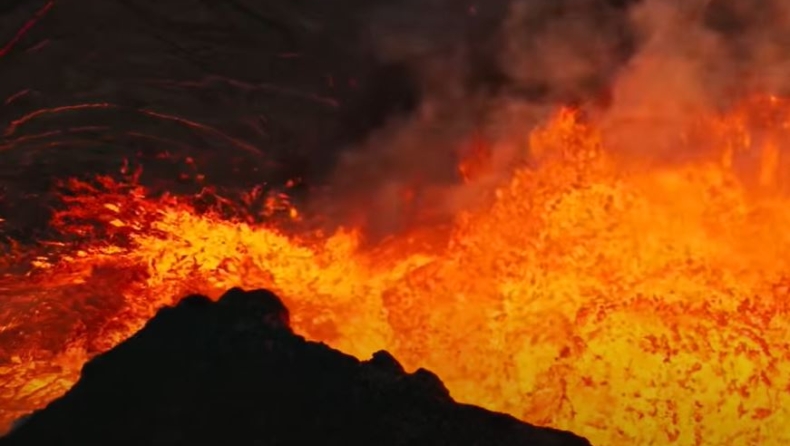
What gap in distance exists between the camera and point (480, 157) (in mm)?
7621

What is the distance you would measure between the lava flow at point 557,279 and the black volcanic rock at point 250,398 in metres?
1.43

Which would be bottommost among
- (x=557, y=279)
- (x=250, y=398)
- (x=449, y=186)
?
(x=250, y=398)

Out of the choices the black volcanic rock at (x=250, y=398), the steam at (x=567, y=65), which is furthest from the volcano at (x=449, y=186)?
the black volcanic rock at (x=250, y=398)

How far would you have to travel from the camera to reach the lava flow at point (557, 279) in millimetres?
7574

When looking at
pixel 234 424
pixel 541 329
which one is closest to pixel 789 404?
pixel 541 329

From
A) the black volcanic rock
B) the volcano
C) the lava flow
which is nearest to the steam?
the volcano

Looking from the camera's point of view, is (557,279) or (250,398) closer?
(250,398)

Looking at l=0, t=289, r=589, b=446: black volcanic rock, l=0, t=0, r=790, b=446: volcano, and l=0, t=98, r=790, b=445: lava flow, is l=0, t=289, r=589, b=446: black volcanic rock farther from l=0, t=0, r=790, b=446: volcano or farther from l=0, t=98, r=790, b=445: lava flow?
l=0, t=98, r=790, b=445: lava flow

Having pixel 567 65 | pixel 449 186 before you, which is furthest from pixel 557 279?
pixel 567 65

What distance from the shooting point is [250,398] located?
6508 millimetres

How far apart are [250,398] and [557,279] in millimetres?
3624

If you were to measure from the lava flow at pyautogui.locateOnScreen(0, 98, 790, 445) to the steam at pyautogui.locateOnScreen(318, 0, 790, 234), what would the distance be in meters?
0.27

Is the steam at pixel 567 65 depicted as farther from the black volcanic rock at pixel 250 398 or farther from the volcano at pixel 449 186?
the black volcanic rock at pixel 250 398

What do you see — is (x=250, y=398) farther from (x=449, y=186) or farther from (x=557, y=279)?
(x=557, y=279)
